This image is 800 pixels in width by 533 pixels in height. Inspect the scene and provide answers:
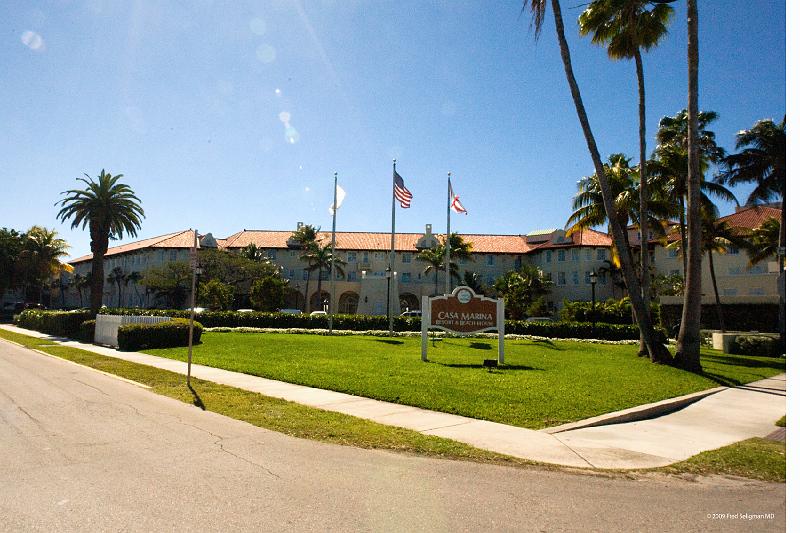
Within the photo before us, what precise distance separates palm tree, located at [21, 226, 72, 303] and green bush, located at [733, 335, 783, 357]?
6583 cm

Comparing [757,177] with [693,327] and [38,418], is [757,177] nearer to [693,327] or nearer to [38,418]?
[693,327]

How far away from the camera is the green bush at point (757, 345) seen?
2355 cm

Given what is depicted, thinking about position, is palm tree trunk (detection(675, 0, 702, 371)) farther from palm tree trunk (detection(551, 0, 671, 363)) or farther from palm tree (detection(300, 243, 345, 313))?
palm tree (detection(300, 243, 345, 313))

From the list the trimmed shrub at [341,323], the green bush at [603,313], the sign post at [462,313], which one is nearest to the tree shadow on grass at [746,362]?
the sign post at [462,313]

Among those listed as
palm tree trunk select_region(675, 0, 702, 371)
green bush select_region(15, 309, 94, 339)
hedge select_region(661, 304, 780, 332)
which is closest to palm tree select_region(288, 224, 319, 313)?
green bush select_region(15, 309, 94, 339)

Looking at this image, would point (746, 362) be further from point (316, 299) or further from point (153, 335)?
point (316, 299)

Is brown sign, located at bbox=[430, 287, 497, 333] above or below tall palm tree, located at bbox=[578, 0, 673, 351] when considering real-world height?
below

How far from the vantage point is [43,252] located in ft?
188

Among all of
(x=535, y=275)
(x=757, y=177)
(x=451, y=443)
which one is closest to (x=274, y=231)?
(x=535, y=275)

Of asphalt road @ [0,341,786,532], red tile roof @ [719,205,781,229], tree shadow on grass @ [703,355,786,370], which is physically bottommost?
tree shadow on grass @ [703,355,786,370]

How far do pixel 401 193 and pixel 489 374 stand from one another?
1618 cm

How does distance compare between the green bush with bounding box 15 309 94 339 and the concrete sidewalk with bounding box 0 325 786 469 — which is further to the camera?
the green bush with bounding box 15 309 94 339

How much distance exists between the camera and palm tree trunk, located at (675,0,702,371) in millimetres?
16609

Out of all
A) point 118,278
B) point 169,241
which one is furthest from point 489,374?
point 118,278
